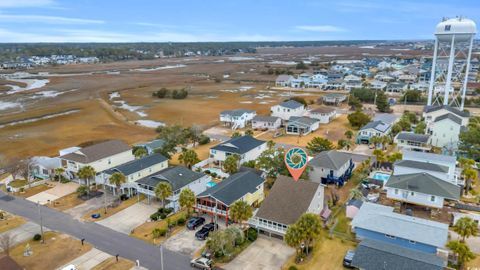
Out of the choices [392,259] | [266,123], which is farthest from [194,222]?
[266,123]

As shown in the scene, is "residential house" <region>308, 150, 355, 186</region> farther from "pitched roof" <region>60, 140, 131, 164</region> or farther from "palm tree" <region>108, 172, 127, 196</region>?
"pitched roof" <region>60, 140, 131, 164</region>

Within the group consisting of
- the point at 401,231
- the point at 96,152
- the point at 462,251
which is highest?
the point at 96,152

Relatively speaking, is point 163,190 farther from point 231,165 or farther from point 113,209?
point 231,165

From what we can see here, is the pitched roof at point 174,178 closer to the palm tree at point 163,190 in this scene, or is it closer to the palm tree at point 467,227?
the palm tree at point 163,190

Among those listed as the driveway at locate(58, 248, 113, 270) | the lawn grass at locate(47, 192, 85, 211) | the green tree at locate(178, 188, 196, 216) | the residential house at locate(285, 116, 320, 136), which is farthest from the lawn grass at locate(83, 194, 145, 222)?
the residential house at locate(285, 116, 320, 136)

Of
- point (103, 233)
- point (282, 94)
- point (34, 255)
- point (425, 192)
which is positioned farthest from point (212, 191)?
point (282, 94)

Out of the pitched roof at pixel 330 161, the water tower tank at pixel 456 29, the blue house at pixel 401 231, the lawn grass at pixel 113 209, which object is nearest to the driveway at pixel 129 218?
the lawn grass at pixel 113 209
